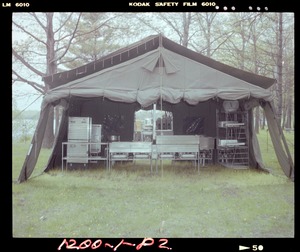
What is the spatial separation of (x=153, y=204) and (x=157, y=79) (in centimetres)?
304

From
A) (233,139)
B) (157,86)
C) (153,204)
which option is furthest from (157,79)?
(153,204)

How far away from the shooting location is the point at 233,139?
8102 mm

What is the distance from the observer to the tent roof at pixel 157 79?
244 inches

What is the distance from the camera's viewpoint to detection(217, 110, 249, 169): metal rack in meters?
7.67

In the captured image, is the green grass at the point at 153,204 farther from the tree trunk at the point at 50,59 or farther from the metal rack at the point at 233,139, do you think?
the tree trunk at the point at 50,59

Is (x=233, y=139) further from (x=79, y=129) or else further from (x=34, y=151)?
(x=34, y=151)

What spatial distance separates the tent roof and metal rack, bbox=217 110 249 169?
1.16 metres

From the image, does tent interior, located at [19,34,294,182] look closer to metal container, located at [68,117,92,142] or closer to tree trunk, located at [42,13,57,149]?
metal container, located at [68,117,92,142]

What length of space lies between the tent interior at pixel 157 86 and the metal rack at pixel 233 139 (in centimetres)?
12

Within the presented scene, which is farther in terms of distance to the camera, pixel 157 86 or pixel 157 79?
pixel 157 79

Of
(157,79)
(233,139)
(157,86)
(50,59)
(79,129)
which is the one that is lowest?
(233,139)

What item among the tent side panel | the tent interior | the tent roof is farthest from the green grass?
the tent roof
